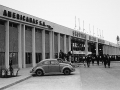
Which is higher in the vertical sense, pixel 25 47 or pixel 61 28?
pixel 61 28

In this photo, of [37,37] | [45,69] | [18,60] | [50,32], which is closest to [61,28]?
[50,32]

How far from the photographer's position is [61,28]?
142 ft

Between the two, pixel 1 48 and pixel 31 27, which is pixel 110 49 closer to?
pixel 31 27

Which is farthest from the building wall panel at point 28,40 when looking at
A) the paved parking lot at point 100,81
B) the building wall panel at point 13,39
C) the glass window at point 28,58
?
the paved parking lot at point 100,81

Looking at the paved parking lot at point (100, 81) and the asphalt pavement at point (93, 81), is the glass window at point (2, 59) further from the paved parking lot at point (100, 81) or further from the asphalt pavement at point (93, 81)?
the paved parking lot at point (100, 81)

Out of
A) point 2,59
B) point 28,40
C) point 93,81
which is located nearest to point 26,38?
point 28,40

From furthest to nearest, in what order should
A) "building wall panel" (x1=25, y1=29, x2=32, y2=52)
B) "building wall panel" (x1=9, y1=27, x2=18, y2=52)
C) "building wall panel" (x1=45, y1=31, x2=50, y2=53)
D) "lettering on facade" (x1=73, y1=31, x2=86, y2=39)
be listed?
"lettering on facade" (x1=73, y1=31, x2=86, y2=39)
"building wall panel" (x1=45, y1=31, x2=50, y2=53)
"building wall panel" (x1=25, y1=29, x2=32, y2=52)
"building wall panel" (x1=9, y1=27, x2=18, y2=52)

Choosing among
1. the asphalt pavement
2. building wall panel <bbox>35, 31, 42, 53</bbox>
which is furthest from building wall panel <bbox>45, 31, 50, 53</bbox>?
the asphalt pavement

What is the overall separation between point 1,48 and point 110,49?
7749 centimetres

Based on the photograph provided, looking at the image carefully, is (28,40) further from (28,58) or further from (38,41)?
(38,41)

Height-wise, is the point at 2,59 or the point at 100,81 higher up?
the point at 2,59

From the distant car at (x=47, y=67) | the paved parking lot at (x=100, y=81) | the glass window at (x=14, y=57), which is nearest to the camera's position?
the paved parking lot at (x=100, y=81)

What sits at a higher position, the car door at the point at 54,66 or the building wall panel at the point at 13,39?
the building wall panel at the point at 13,39

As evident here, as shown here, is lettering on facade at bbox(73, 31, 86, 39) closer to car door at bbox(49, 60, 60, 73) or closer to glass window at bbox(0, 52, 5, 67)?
glass window at bbox(0, 52, 5, 67)
